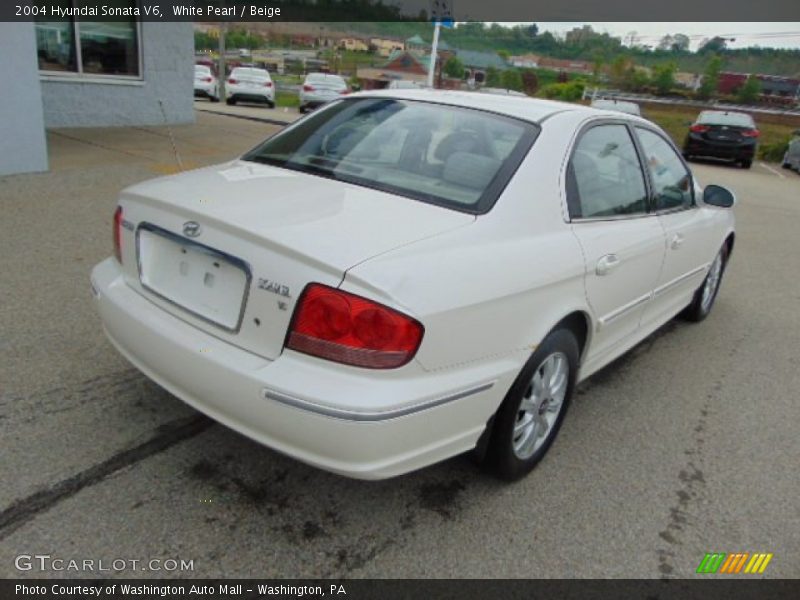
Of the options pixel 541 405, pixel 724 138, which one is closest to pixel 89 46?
pixel 541 405

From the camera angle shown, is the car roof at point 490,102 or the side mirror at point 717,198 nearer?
the car roof at point 490,102

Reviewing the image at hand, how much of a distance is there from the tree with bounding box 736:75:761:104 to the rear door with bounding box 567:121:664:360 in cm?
5638

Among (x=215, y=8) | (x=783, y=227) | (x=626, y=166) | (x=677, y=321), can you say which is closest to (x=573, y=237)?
(x=626, y=166)

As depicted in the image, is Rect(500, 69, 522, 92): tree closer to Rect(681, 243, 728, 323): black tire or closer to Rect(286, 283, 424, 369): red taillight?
Rect(681, 243, 728, 323): black tire

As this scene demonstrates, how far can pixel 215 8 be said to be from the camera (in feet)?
35.1

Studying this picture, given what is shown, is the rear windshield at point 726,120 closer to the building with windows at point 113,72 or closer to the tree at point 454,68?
the building with windows at point 113,72

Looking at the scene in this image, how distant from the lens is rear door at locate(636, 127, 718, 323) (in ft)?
12.0

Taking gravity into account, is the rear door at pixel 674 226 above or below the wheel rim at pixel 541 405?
above

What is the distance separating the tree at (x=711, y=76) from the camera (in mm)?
55000

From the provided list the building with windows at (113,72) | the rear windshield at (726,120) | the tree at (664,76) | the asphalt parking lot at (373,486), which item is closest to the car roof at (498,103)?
the asphalt parking lot at (373,486)

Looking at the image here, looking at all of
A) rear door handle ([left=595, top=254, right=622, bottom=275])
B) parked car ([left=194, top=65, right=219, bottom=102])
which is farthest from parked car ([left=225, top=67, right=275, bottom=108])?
rear door handle ([left=595, top=254, right=622, bottom=275])

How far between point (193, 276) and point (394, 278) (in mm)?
824

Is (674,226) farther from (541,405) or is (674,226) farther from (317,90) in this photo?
(317,90)

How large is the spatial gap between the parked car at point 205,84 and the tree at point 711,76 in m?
45.6
